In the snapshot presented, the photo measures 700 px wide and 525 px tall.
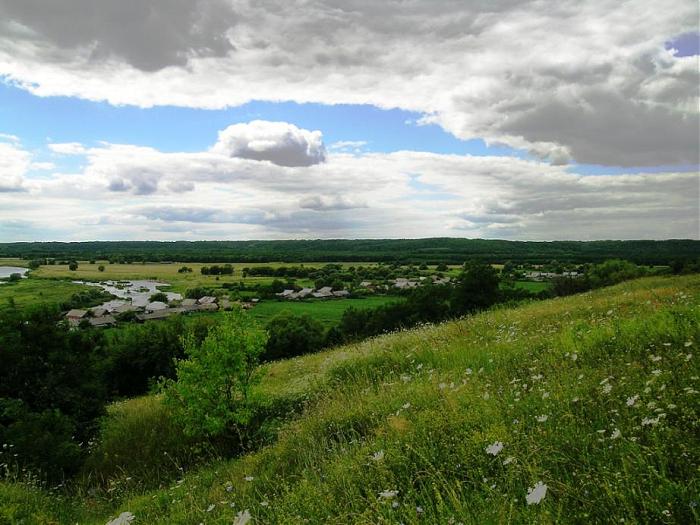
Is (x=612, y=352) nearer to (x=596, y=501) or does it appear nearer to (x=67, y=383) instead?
(x=596, y=501)

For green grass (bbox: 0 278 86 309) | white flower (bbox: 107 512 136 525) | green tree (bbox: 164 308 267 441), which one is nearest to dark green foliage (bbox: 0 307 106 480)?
green tree (bbox: 164 308 267 441)

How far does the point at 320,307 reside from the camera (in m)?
92.8

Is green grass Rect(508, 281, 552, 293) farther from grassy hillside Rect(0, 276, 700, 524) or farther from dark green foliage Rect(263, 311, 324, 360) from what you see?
grassy hillside Rect(0, 276, 700, 524)

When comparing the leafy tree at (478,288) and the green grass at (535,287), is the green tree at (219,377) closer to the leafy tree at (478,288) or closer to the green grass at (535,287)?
the leafy tree at (478,288)

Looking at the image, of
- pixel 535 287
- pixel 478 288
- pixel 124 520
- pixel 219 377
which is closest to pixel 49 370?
pixel 219 377

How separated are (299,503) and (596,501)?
2975 millimetres

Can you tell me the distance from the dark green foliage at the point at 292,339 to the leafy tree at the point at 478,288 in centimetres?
1864

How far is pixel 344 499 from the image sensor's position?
15.3 ft

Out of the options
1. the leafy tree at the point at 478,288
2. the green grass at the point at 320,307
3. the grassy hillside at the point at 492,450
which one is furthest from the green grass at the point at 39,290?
the grassy hillside at the point at 492,450

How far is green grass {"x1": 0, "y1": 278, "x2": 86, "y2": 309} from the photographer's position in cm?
8184

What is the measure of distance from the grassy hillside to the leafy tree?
4707cm

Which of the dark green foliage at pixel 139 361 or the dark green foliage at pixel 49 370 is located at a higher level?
the dark green foliage at pixel 49 370

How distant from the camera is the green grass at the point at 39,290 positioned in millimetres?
81844

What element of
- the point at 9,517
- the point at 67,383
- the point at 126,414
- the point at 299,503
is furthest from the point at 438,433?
the point at 126,414
